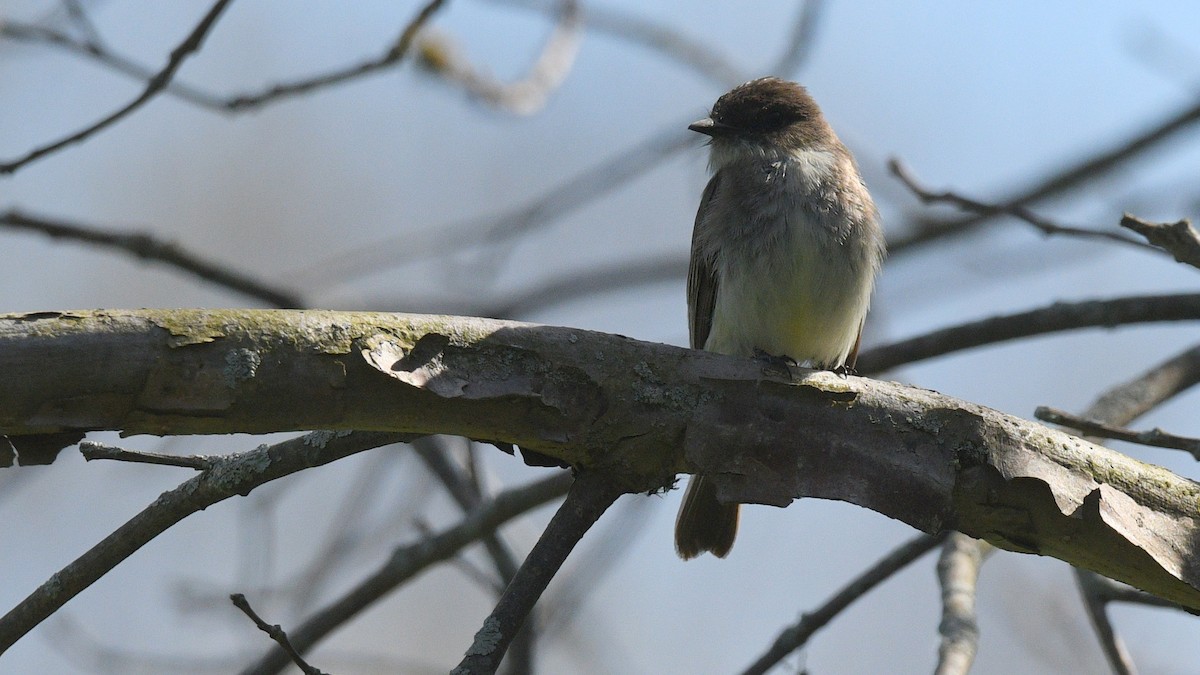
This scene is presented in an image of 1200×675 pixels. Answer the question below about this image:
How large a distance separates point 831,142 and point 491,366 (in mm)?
2661

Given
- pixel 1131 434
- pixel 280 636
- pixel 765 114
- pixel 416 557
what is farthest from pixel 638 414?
pixel 765 114

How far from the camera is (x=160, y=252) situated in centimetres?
429

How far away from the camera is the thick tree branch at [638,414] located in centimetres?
201

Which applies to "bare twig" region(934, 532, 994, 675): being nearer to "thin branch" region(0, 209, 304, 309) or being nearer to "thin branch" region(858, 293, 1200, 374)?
"thin branch" region(858, 293, 1200, 374)

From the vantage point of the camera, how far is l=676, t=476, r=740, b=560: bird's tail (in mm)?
3555

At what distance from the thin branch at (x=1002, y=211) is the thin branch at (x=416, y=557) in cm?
151

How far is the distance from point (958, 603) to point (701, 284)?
1.54m

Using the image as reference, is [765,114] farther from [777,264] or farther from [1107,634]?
[1107,634]

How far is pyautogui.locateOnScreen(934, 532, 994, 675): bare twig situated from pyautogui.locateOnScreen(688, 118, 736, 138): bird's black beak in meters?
1.85

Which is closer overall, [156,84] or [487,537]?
[156,84]

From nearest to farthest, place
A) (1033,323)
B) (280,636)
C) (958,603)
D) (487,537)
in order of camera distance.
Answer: (280,636)
(958,603)
(1033,323)
(487,537)

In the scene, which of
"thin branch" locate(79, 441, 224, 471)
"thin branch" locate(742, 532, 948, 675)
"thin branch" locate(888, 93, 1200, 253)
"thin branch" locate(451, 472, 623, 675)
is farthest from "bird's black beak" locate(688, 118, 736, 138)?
"thin branch" locate(79, 441, 224, 471)

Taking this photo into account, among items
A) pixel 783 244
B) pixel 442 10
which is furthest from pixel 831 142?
pixel 442 10

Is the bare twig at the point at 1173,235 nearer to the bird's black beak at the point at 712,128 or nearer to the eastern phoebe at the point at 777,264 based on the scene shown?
the eastern phoebe at the point at 777,264
